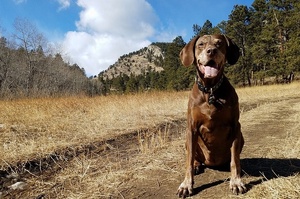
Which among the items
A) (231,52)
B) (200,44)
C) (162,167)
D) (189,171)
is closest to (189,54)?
(200,44)

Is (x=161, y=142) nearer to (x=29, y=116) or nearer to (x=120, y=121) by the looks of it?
(x=120, y=121)

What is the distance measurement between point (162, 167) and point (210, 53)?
1.84 meters

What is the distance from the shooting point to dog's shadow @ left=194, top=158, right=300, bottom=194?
9.51 ft

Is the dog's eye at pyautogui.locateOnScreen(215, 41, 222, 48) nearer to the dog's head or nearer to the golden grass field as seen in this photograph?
the dog's head

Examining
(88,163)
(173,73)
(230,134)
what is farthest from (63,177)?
(173,73)

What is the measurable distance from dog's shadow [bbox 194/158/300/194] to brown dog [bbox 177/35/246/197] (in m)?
0.26

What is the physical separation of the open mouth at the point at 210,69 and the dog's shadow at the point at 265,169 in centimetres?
118

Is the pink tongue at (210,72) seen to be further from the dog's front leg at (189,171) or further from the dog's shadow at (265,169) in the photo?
the dog's shadow at (265,169)

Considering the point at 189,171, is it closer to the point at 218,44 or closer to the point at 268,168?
the point at 268,168

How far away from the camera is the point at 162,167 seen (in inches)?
148

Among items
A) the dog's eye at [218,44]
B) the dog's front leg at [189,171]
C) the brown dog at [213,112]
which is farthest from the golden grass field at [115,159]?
the dog's eye at [218,44]

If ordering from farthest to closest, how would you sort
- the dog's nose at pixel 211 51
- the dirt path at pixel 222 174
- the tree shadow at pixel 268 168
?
the tree shadow at pixel 268 168 → the dirt path at pixel 222 174 → the dog's nose at pixel 211 51

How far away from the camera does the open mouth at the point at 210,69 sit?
104 inches

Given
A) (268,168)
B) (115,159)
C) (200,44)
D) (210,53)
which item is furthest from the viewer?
(115,159)
